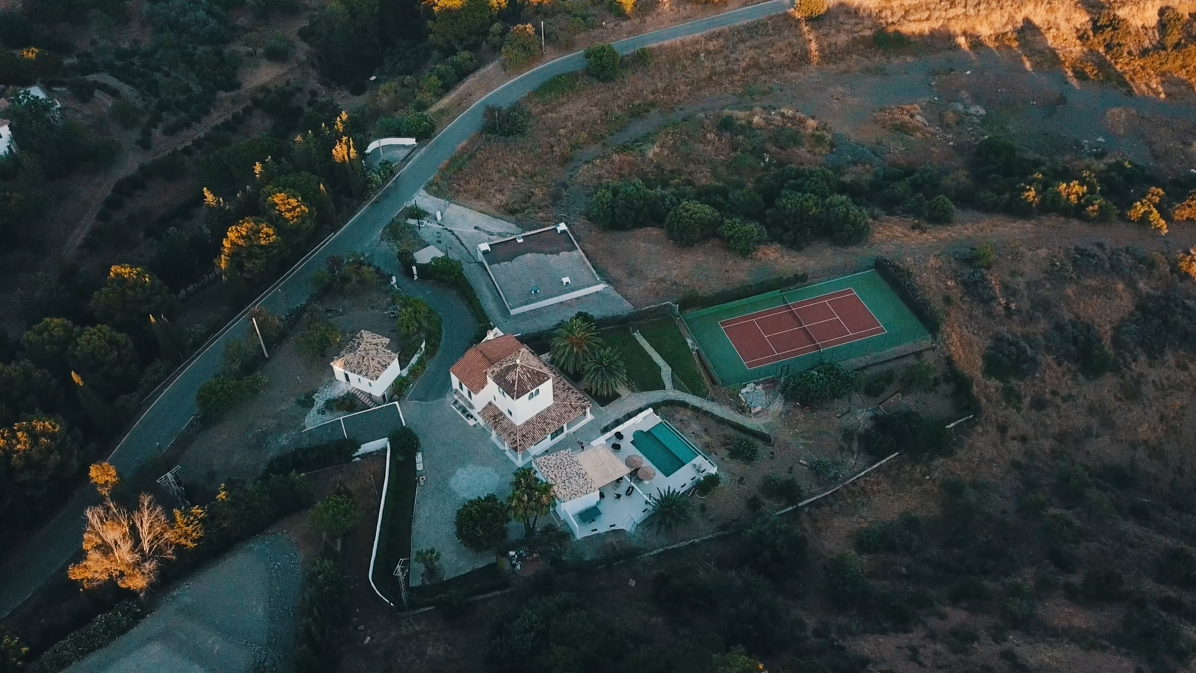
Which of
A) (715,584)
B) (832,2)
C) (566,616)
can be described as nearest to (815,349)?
(715,584)

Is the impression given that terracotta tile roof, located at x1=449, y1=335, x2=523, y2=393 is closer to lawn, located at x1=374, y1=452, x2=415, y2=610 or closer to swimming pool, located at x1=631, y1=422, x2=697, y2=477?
lawn, located at x1=374, y1=452, x2=415, y2=610

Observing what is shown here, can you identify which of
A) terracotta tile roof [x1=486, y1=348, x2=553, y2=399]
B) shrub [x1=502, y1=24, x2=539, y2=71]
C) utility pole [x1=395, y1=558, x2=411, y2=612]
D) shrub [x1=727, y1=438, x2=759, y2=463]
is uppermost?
shrub [x1=502, y1=24, x2=539, y2=71]

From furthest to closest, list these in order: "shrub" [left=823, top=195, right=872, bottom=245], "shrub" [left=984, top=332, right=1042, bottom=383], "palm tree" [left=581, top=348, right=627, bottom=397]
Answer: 1. "shrub" [left=823, top=195, right=872, bottom=245]
2. "shrub" [left=984, top=332, right=1042, bottom=383]
3. "palm tree" [left=581, top=348, right=627, bottom=397]

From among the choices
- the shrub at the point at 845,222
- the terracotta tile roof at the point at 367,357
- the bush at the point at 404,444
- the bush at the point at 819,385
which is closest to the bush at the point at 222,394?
the terracotta tile roof at the point at 367,357

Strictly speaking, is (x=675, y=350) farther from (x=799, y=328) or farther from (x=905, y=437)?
(x=905, y=437)

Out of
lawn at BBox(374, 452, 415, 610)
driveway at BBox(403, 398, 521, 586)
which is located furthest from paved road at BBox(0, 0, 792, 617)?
lawn at BBox(374, 452, 415, 610)
